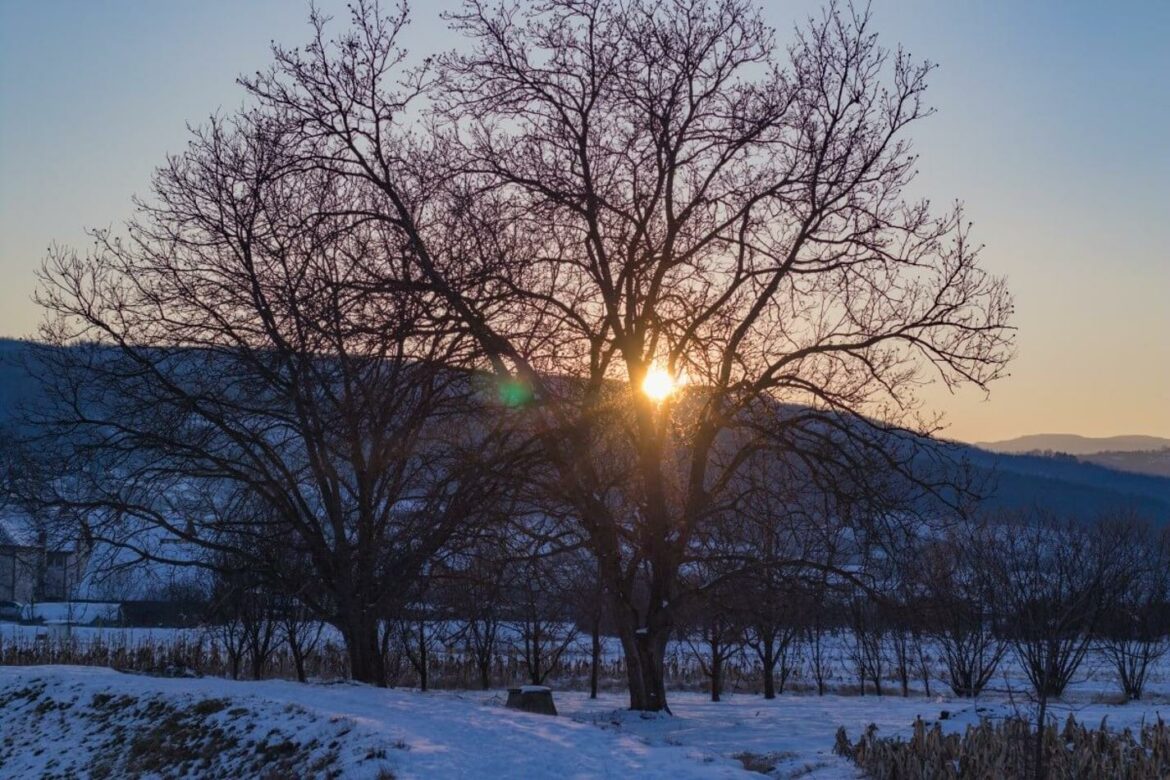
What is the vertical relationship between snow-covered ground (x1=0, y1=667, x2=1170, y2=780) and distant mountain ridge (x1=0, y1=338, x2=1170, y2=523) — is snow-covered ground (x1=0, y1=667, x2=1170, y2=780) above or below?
below

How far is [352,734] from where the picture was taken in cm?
1122

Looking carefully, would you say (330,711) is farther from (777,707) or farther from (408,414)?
(777,707)

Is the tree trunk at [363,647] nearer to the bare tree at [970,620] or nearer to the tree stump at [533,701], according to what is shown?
the tree stump at [533,701]

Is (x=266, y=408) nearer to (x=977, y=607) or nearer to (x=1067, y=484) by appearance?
(x=977, y=607)

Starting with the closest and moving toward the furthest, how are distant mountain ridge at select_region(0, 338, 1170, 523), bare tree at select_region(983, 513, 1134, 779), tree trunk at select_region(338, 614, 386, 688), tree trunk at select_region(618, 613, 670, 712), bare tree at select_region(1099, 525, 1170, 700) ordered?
tree trunk at select_region(618, 613, 670, 712), tree trunk at select_region(338, 614, 386, 688), bare tree at select_region(983, 513, 1134, 779), bare tree at select_region(1099, 525, 1170, 700), distant mountain ridge at select_region(0, 338, 1170, 523)

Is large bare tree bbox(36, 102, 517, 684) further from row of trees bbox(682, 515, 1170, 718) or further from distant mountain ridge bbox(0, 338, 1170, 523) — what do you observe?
distant mountain ridge bbox(0, 338, 1170, 523)

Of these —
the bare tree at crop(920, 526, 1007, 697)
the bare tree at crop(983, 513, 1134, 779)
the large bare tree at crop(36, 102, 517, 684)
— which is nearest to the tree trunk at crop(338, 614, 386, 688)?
the large bare tree at crop(36, 102, 517, 684)

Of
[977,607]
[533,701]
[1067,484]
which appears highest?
[1067,484]

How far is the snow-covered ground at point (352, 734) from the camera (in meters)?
10.4

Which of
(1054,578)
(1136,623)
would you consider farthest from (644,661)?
(1054,578)

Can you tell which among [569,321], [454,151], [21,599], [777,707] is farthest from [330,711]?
[21,599]

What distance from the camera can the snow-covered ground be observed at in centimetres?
1041

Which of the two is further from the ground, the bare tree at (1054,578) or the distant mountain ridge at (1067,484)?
the distant mountain ridge at (1067,484)

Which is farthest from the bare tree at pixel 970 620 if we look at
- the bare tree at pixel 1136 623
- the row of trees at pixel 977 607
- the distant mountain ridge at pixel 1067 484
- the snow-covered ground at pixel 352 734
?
the distant mountain ridge at pixel 1067 484
